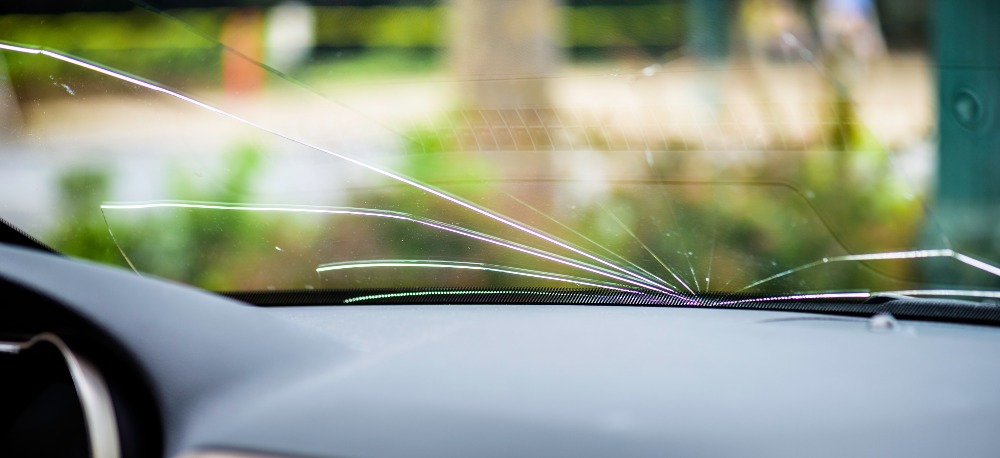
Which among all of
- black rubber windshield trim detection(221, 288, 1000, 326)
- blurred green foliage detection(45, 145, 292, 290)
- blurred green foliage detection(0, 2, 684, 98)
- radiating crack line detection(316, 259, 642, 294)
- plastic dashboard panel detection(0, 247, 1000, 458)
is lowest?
plastic dashboard panel detection(0, 247, 1000, 458)

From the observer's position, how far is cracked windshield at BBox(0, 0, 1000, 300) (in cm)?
242

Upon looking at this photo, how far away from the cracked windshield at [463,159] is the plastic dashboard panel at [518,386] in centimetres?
48

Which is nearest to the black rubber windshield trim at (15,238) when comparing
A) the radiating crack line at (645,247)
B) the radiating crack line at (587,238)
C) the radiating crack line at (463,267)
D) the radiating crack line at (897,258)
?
the radiating crack line at (463,267)

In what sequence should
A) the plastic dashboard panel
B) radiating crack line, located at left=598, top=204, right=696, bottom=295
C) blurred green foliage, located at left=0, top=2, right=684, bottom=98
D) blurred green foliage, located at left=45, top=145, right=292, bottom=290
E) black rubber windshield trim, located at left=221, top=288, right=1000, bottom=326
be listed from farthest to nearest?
blurred green foliage, located at left=0, top=2, right=684, bottom=98, blurred green foliage, located at left=45, top=145, right=292, bottom=290, radiating crack line, located at left=598, top=204, right=696, bottom=295, black rubber windshield trim, located at left=221, top=288, right=1000, bottom=326, the plastic dashboard panel

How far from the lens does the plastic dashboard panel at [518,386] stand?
1543 mm

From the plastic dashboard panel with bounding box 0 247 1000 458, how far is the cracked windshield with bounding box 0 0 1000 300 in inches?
19.1

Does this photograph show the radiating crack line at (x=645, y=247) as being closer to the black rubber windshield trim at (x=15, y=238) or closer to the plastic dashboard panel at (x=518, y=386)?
the plastic dashboard panel at (x=518, y=386)

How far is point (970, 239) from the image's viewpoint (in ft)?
13.6

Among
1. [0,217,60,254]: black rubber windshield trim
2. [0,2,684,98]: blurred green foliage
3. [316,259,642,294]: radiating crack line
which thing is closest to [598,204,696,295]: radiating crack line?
[316,259,642,294]: radiating crack line

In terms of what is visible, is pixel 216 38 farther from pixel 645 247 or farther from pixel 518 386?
pixel 518 386

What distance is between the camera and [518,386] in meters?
1.66

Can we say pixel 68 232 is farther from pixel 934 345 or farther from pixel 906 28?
pixel 906 28

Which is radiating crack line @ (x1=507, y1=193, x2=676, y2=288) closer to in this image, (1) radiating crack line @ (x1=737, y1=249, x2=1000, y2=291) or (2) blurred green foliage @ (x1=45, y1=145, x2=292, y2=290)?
(1) radiating crack line @ (x1=737, y1=249, x2=1000, y2=291)

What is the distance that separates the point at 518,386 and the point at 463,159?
1262mm
